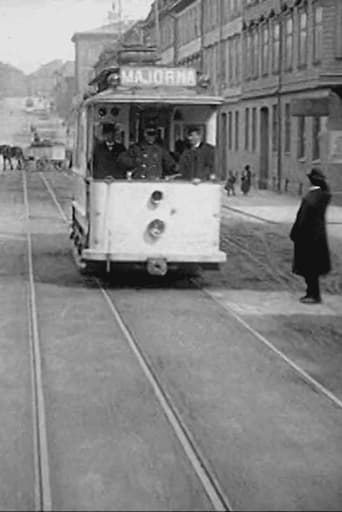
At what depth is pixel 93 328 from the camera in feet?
43.5

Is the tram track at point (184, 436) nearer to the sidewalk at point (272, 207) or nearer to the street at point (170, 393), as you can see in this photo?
the street at point (170, 393)

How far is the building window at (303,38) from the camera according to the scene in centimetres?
4300

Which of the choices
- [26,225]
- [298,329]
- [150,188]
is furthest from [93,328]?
[26,225]

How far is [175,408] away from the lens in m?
9.27

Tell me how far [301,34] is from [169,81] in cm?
2825

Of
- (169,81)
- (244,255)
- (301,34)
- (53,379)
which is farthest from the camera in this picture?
(301,34)

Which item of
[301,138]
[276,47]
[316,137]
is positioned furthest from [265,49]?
[316,137]

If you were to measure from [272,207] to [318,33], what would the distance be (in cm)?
653

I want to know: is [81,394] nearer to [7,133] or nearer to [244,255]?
[244,255]

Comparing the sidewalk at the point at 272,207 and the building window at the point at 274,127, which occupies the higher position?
the building window at the point at 274,127

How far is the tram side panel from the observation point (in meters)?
16.1

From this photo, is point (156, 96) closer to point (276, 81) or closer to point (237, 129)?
point (276, 81)

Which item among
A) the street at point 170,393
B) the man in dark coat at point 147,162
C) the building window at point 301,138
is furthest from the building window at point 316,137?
the man in dark coat at point 147,162

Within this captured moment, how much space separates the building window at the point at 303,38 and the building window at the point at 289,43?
5.09 feet
